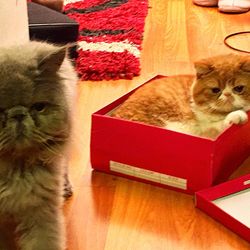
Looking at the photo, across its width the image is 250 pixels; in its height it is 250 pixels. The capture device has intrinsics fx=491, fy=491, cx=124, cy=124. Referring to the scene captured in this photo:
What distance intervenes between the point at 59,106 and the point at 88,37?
1.72 m

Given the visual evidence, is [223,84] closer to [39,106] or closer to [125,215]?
[125,215]

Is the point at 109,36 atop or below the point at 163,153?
atop

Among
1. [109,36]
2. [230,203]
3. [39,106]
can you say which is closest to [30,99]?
[39,106]

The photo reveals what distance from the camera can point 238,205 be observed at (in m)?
1.49

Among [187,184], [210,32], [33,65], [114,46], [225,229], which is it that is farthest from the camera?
[210,32]

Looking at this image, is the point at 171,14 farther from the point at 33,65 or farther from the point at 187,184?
the point at 33,65

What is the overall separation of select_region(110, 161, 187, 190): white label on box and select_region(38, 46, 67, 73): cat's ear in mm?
652

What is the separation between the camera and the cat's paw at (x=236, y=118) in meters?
1.57

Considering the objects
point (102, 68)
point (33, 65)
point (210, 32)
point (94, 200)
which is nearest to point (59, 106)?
point (33, 65)

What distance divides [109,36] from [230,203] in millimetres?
1521

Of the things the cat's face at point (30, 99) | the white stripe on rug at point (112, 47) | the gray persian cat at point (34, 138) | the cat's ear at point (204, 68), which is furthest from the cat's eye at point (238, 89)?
the white stripe on rug at point (112, 47)

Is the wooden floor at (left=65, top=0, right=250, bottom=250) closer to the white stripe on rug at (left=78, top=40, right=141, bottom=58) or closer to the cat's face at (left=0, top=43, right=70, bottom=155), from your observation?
the cat's face at (left=0, top=43, right=70, bottom=155)

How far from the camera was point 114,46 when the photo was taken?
262 cm

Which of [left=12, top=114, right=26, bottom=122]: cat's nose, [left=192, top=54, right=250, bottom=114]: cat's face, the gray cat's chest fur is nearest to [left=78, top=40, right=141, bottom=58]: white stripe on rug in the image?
[left=192, top=54, right=250, bottom=114]: cat's face
